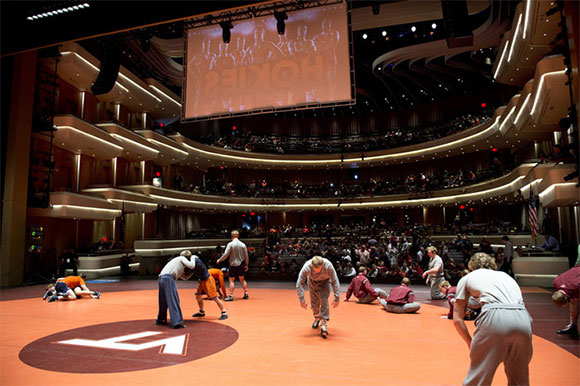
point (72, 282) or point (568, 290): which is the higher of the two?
point (568, 290)

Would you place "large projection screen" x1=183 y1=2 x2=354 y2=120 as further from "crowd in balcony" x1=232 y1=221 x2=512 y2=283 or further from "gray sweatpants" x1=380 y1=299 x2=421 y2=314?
"crowd in balcony" x1=232 y1=221 x2=512 y2=283

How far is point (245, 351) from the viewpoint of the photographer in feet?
16.9

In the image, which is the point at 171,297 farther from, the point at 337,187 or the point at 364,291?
the point at 337,187

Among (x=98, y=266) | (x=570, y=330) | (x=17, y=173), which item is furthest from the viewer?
(x=98, y=266)

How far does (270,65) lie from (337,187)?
80.9 ft

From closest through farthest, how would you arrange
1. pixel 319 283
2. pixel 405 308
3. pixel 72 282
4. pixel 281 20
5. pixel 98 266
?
1. pixel 319 283
2. pixel 405 308
3. pixel 281 20
4. pixel 72 282
5. pixel 98 266

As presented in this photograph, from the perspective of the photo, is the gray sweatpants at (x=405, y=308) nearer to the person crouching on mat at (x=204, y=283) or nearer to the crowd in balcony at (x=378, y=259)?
the person crouching on mat at (x=204, y=283)

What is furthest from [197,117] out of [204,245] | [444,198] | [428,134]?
[428,134]

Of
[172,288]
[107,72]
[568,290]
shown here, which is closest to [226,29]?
[107,72]

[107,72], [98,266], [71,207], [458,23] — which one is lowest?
[98,266]

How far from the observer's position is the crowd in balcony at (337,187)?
2897 centimetres

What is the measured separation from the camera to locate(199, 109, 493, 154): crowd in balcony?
1200 inches

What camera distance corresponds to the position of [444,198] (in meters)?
27.6

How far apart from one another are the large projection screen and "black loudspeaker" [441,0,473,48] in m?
2.35
